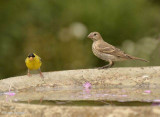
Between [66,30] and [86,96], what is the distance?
15.2 feet

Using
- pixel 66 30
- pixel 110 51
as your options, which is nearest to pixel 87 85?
pixel 110 51

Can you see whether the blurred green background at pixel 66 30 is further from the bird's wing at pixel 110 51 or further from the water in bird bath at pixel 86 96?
the water in bird bath at pixel 86 96

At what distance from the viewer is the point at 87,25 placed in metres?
8.95

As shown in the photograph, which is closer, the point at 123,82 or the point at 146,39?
the point at 123,82

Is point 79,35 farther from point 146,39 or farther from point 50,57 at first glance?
point 146,39

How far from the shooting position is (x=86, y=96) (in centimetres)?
455

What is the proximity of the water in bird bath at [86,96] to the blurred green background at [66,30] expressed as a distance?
11.3 ft

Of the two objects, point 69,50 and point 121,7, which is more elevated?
point 121,7

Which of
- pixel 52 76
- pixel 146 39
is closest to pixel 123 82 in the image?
pixel 52 76

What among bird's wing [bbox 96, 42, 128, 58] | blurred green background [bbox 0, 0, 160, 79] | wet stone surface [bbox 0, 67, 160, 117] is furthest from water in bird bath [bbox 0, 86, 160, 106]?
blurred green background [bbox 0, 0, 160, 79]

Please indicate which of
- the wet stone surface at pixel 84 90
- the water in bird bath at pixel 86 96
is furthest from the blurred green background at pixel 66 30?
the water in bird bath at pixel 86 96

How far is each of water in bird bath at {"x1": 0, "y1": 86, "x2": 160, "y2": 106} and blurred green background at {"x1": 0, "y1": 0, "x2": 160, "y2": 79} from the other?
345cm

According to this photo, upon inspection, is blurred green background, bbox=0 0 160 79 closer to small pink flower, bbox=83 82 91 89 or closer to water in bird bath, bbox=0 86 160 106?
small pink flower, bbox=83 82 91 89

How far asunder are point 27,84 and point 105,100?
1171 mm
